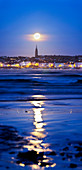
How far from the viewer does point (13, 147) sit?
683cm

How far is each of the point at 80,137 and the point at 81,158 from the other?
69.6 inches

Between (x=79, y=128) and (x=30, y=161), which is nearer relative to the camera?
(x=30, y=161)

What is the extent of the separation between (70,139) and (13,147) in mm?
1561

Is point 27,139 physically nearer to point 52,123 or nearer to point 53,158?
point 53,158

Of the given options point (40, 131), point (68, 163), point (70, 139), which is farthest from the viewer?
point (40, 131)

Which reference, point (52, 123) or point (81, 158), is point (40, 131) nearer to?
point (52, 123)

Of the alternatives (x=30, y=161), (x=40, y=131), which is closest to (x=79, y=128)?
(x=40, y=131)

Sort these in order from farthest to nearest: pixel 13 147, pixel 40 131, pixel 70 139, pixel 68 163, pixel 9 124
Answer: pixel 9 124, pixel 40 131, pixel 70 139, pixel 13 147, pixel 68 163

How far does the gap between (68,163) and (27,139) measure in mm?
2073

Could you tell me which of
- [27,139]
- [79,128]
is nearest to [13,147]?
[27,139]

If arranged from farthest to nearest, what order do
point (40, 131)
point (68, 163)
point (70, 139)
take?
point (40, 131) < point (70, 139) < point (68, 163)

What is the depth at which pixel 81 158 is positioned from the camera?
602cm

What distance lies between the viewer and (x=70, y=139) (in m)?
7.55

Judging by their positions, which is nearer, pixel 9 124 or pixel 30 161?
pixel 30 161
